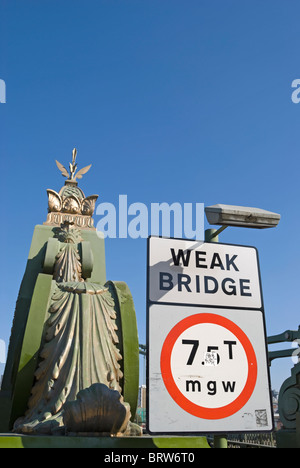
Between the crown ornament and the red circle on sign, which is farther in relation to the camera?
the crown ornament

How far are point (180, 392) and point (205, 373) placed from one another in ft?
0.54

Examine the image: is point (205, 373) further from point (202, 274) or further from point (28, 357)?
point (28, 357)

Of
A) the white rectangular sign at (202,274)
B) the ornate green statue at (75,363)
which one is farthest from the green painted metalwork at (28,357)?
the white rectangular sign at (202,274)

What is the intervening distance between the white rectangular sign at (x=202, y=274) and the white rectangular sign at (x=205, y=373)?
69 millimetres

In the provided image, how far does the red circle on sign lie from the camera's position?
6.57 ft

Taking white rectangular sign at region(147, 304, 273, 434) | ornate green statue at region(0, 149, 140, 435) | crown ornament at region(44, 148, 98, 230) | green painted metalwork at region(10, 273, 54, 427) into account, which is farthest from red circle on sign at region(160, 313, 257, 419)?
crown ornament at region(44, 148, 98, 230)

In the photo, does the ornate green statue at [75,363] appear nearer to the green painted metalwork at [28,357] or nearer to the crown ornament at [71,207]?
the green painted metalwork at [28,357]

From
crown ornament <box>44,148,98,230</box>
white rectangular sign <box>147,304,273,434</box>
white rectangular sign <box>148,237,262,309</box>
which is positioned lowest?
white rectangular sign <box>147,304,273,434</box>

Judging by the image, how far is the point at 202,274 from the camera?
7.63 ft

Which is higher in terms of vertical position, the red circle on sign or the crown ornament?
the crown ornament

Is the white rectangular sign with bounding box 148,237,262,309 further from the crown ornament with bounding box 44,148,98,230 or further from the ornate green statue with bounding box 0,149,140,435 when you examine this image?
the crown ornament with bounding box 44,148,98,230

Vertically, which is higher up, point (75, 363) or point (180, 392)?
point (75, 363)

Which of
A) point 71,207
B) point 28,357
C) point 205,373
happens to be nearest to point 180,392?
point 205,373

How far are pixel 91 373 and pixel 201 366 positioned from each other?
372 centimetres
